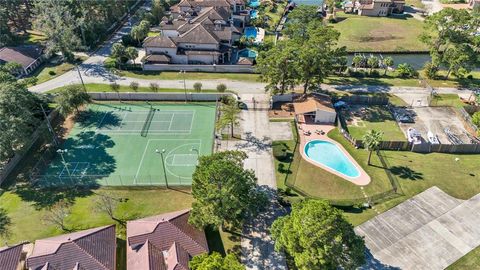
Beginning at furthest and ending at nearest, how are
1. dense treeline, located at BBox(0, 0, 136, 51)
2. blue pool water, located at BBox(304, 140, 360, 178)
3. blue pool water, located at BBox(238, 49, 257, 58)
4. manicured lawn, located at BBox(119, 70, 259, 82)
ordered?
1. blue pool water, located at BBox(238, 49, 257, 58)
2. dense treeline, located at BBox(0, 0, 136, 51)
3. manicured lawn, located at BBox(119, 70, 259, 82)
4. blue pool water, located at BBox(304, 140, 360, 178)

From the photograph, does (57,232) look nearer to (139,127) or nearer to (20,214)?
(20,214)

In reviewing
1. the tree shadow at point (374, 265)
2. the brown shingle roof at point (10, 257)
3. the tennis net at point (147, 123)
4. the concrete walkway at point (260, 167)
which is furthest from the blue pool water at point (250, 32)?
the brown shingle roof at point (10, 257)

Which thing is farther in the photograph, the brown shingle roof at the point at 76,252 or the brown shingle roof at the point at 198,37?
the brown shingle roof at the point at 198,37

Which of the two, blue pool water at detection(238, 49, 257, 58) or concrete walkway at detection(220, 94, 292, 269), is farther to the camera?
blue pool water at detection(238, 49, 257, 58)

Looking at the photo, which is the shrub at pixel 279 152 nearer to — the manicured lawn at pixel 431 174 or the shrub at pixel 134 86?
the manicured lawn at pixel 431 174

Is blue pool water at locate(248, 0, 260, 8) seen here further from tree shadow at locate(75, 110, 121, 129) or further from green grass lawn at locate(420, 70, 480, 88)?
tree shadow at locate(75, 110, 121, 129)

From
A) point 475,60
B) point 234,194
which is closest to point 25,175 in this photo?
point 234,194

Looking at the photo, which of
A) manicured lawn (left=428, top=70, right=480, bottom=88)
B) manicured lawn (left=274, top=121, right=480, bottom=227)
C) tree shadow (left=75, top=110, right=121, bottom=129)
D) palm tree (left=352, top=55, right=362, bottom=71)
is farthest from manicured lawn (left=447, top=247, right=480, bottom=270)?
tree shadow (left=75, top=110, right=121, bottom=129)
